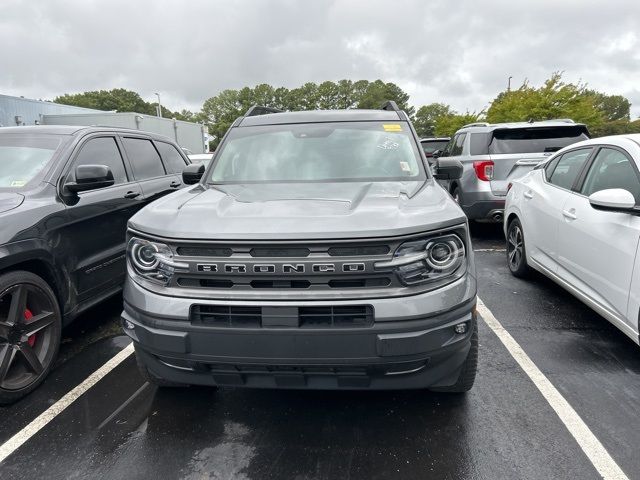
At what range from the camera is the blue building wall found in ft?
59.4

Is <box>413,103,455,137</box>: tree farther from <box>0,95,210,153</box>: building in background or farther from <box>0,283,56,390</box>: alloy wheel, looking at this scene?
<box>0,283,56,390</box>: alloy wheel

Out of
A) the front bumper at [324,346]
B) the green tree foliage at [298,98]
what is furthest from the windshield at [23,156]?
the green tree foliage at [298,98]

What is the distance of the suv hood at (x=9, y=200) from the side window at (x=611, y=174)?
432 cm

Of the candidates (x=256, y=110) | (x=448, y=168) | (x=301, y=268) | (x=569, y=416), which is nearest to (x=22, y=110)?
(x=256, y=110)

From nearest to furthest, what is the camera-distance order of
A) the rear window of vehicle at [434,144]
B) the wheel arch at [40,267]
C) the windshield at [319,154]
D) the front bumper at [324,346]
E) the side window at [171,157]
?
the front bumper at [324,346]
the wheel arch at [40,267]
the windshield at [319,154]
the side window at [171,157]
the rear window of vehicle at [434,144]

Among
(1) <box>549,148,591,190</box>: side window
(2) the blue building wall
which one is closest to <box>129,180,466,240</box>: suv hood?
(1) <box>549,148,591,190</box>: side window

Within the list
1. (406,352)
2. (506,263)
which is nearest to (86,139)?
(406,352)

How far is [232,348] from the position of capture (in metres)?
2.07

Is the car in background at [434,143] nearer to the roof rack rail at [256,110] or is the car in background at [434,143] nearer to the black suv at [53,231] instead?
the roof rack rail at [256,110]

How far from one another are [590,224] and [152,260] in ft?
10.7

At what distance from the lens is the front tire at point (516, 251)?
507 cm

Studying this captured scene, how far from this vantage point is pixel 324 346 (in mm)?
2012

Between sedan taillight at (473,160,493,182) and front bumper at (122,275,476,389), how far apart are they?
5.07 m

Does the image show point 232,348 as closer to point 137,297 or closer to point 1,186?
point 137,297
